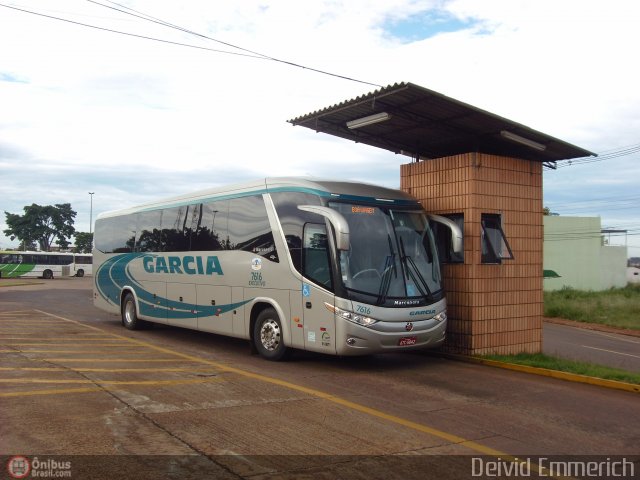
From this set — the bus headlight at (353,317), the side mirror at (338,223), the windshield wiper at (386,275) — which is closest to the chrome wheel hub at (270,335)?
the bus headlight at (353,317)

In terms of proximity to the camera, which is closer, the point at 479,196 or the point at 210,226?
the point at 479,196

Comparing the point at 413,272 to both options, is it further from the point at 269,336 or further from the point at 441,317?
the point at 269,336

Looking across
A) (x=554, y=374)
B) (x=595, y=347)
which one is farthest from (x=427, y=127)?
(x=595, y=347)

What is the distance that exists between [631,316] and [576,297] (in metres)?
9.08

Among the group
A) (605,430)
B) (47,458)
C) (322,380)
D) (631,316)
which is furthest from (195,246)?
(631,316)

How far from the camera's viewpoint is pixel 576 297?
39.9 metres

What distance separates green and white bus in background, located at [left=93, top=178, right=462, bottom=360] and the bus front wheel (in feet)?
9.80

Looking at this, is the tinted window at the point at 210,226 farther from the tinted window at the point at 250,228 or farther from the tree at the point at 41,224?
the tree at the point at 41,224

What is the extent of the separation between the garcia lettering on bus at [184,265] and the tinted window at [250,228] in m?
0.68

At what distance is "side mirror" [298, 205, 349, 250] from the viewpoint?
29.3 feet

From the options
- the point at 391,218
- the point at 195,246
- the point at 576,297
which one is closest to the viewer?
the point at 391,218

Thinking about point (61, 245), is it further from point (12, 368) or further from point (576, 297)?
point (12, 368)

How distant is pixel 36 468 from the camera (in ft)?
16.1

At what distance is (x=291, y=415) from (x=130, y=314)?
35.5 feet
